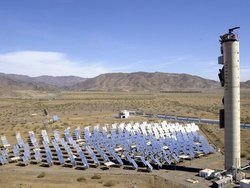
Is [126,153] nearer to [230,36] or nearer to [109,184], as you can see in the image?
[109,184]

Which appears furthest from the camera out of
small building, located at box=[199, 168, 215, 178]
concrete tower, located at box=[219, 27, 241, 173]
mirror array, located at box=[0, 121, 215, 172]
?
mirror array, located at box=[0, 121, 215, 172]

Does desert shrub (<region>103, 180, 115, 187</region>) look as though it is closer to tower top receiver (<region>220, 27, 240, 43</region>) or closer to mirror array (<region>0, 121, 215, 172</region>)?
mirror array (<region>0, 121, 215, 172</region>)

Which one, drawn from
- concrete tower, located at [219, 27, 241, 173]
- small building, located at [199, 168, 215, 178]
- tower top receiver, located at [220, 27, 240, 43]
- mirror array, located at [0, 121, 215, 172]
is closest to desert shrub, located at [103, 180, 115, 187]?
mirror array, located at [0, 121, 215, 172]

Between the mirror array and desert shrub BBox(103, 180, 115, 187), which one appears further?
the mirror array

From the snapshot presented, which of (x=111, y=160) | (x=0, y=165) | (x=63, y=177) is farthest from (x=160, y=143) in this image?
(x=0, y=165)

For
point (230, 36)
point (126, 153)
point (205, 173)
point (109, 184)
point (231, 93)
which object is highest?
point (230, 36)

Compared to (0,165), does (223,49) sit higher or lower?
higher

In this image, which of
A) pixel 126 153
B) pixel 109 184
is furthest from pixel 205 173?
pixel 126 153

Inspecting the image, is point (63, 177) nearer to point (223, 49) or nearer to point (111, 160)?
point (111, 160)
